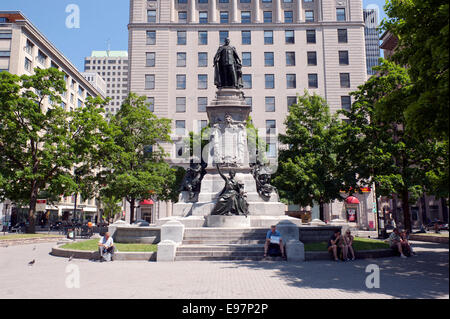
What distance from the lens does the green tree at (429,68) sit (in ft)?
27.6

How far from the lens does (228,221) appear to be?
17797mm

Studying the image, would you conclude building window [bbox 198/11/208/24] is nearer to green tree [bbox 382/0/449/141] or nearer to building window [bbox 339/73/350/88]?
building window [bbox 339/73/350/88]

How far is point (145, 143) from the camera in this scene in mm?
36969

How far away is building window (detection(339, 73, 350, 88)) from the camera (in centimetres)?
5325

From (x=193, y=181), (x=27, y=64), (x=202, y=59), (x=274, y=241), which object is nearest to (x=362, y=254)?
(x=274, y=241)

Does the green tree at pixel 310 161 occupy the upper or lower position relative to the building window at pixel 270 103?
lower

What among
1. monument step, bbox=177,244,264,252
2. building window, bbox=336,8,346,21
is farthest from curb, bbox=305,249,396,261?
building window, bbox=336,8,346,21

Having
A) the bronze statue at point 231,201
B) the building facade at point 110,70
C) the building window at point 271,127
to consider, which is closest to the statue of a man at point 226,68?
the bronze statue at point 231,201

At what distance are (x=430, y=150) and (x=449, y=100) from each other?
1884cm

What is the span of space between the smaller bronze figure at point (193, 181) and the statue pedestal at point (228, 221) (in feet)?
12.2

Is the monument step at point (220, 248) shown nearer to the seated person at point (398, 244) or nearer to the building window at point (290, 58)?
the seated person at point (398, 244)

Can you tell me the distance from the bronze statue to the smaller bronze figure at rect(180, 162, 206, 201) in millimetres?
3140

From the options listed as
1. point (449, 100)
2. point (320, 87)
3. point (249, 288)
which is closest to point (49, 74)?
point (249, 288)

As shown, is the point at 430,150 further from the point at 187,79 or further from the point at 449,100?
the point at 187,79
